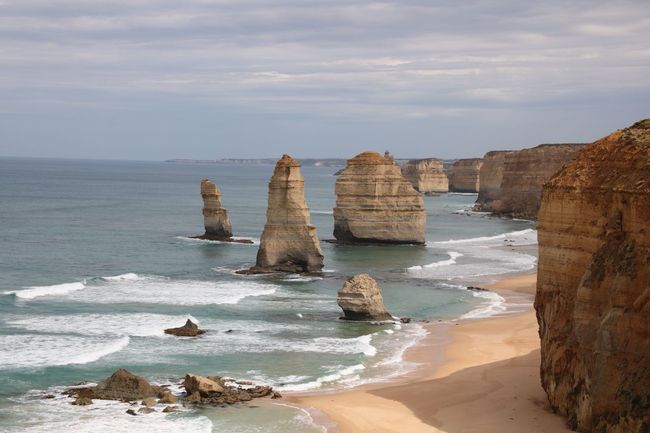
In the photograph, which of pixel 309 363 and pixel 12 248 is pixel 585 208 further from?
pixel 12 248

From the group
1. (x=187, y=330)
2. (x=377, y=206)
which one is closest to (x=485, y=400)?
(x=187, y=330)

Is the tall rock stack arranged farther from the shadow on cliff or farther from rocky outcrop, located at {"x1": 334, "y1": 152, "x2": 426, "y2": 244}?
the shadow on cliff

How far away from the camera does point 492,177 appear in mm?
127875

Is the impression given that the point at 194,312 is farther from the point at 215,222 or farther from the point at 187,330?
the point at 215,222

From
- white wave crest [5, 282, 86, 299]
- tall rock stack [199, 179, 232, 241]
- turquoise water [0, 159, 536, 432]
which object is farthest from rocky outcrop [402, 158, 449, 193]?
white wave crest [5, 282, 86, 299]

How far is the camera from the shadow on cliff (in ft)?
77.7

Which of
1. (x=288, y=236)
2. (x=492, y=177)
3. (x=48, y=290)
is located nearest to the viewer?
(x=48, y=290)

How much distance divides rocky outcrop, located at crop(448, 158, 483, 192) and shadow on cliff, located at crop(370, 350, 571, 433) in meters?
143

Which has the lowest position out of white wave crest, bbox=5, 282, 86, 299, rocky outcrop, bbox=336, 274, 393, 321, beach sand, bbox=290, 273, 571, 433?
beach sand, bbox=290, 273, 571, 433

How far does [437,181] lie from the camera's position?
165125mm

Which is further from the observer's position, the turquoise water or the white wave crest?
the white wave crest

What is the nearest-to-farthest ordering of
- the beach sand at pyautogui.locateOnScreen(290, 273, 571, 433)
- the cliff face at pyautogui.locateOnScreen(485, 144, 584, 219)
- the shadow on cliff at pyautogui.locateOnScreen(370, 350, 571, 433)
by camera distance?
the shadow on cliff at pyautogui.locateOnScreen(370, 350, 571, 433)
the beach sand at pyautogui.locateOnScreen(290, 273, 571, 433)
the cliff face at pyautogui.locateOnScreen(485, 144, 584, 219)

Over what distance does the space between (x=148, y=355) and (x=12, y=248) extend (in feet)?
113

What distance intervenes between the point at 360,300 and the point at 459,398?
12.2 meters
